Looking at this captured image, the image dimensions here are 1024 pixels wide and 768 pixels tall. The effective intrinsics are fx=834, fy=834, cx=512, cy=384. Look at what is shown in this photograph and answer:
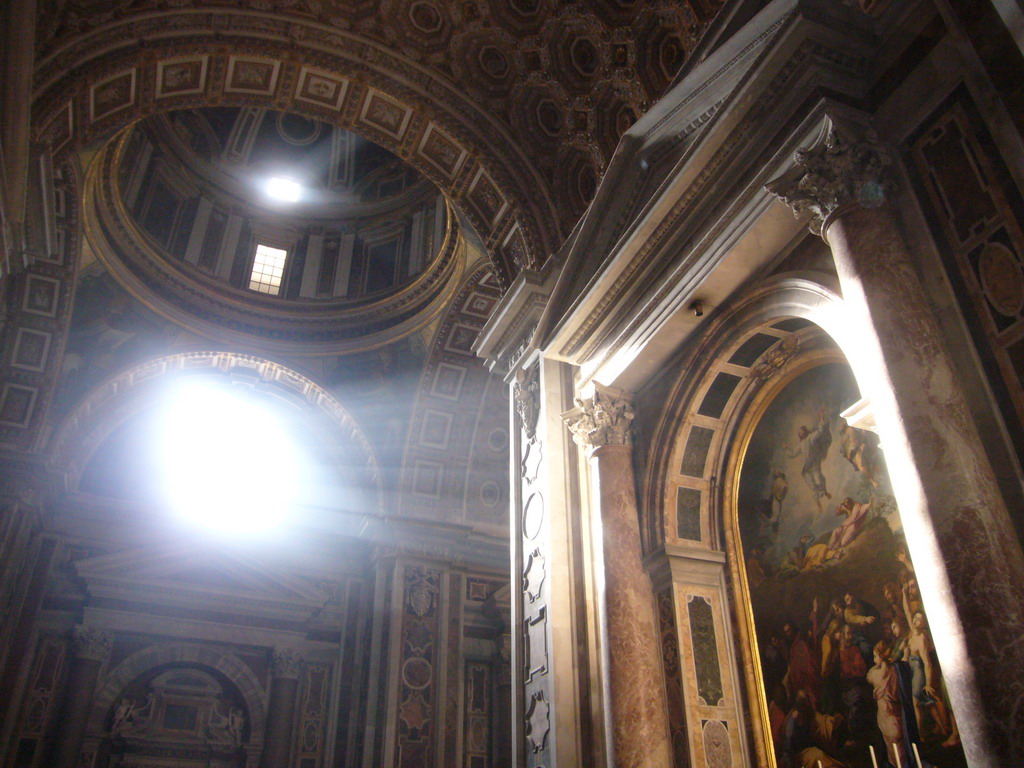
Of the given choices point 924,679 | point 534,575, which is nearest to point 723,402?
point 534,575

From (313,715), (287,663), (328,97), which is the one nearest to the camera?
(328,97)

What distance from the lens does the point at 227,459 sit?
642 inches

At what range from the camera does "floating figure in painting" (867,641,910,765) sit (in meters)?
5.36

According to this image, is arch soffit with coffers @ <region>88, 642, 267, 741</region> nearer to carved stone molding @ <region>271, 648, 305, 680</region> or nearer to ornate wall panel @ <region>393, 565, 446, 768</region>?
carved stone molding @ <region>271, 648, 305, 680</region>

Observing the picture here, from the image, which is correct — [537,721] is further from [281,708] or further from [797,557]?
[281,708]

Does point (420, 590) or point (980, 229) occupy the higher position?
point (420, 590)

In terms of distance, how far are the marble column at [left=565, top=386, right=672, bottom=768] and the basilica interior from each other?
4cm

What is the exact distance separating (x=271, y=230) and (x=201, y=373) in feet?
11.1

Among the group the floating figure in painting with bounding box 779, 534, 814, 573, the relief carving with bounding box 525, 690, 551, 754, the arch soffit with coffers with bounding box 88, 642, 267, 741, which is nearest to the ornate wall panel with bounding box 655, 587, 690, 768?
the floating figure in painting with bounding box 779, 534, 814, 573

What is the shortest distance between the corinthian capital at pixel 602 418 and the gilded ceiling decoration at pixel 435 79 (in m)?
2.61

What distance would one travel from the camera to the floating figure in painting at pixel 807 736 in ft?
19.2

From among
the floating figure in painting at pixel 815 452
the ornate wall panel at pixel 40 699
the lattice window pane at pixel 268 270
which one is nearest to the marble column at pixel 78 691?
the ornate wall panel at pixel 40 699

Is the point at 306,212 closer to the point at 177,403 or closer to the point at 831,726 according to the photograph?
the point at 177,403

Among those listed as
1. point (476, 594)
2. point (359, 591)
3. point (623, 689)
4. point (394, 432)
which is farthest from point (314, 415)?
point (623, 689)
